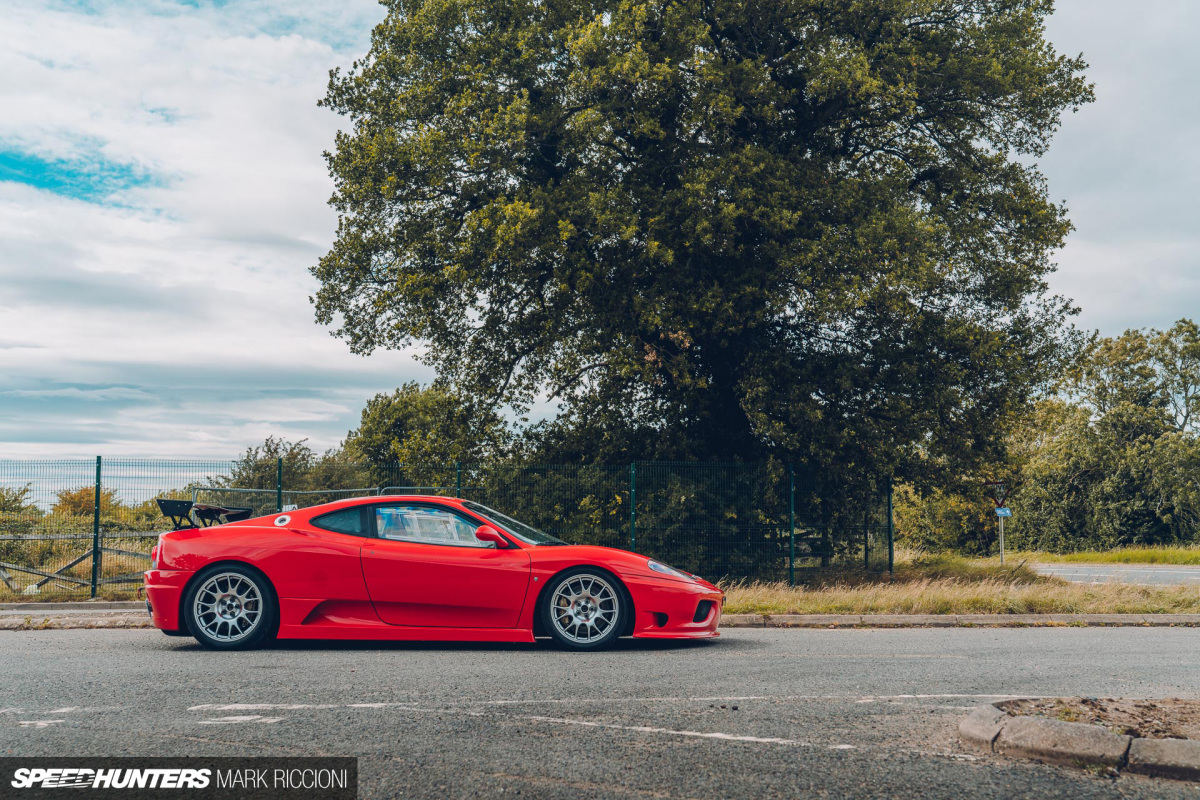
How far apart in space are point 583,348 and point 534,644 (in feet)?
34.9

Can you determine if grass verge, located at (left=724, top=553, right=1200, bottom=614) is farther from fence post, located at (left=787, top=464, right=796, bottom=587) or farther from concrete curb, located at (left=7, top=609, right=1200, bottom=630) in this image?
fence post, located at (left=787, top=464, right=796, bottom=587)

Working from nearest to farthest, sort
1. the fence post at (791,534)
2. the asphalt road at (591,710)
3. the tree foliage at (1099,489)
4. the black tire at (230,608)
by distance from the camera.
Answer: the asphalt road at (591,710), the black tire at (230,608), the fence post at (791,534), the tree foliage at (1099,489)

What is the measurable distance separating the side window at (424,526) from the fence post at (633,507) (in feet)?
26.3

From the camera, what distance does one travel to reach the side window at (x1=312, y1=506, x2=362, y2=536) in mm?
8352

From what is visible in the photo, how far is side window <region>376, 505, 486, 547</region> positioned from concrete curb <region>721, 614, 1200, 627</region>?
4.08m

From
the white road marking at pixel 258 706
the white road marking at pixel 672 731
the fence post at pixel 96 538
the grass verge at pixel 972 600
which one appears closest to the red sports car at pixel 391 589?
the white road marking at pixel 258 706

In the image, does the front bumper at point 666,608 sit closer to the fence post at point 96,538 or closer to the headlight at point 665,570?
the headlight at point 665,570

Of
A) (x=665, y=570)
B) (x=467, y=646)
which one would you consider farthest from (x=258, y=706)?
(x=665, y=570)

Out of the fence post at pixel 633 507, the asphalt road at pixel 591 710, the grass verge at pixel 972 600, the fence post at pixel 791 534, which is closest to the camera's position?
A: the asphalt road at pixel 591 710

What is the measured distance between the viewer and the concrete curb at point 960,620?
11219 millimetres

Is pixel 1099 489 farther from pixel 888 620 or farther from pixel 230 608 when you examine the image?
pixel 230 608

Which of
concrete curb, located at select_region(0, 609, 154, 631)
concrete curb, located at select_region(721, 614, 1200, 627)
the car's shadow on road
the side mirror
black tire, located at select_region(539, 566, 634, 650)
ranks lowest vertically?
concrete curb, located at select_region(721, 614, 1200, 627)

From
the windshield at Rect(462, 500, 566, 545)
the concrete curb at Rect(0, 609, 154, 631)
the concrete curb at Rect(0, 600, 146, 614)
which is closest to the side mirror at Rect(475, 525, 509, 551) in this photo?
the windshield at Rect(462, 500, 566, 545)

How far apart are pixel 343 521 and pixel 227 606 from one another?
1229 millimetres
